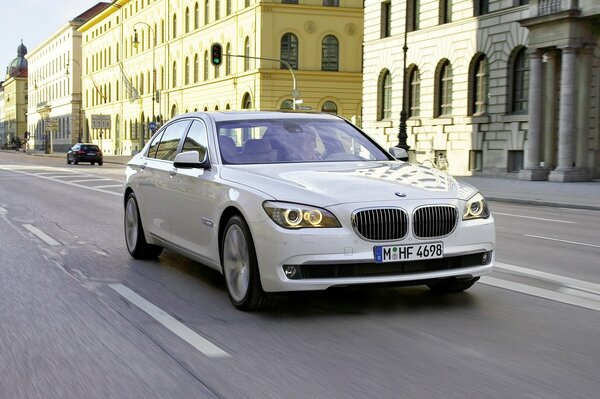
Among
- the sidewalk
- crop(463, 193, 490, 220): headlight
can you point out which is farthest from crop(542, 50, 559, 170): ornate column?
crop(463, 193, 490, 220): headlight

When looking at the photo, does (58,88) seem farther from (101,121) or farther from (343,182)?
(343,182)

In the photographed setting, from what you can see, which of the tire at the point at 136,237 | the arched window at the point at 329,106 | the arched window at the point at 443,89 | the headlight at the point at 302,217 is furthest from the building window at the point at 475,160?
the headlight at the point at 302,217

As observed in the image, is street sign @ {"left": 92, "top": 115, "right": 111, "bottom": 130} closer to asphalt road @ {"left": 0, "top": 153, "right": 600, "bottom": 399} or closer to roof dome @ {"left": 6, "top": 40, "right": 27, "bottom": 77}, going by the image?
asphalt road @ {"left": 0, "top": 153, "right": 600, "bottom": 399}

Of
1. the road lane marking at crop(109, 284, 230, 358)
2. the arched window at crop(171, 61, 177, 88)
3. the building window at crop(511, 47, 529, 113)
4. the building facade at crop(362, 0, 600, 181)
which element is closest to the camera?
the road lane marking at crop(109, 284, 230, 358)

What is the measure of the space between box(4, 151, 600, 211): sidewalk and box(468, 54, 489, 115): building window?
478 cm

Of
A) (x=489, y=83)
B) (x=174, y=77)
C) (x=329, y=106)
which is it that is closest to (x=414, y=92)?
(x=489, y=83)

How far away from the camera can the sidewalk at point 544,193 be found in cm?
2047

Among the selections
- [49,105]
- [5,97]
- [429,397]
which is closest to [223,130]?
[429,397]

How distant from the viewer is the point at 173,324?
18.9 ft

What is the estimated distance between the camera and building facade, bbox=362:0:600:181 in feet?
97.6

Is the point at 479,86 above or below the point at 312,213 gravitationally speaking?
above

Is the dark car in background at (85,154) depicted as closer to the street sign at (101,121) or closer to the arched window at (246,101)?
the arched window at (246,101)

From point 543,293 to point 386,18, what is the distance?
36979 mm

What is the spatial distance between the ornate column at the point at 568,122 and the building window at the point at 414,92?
10.1 meters
